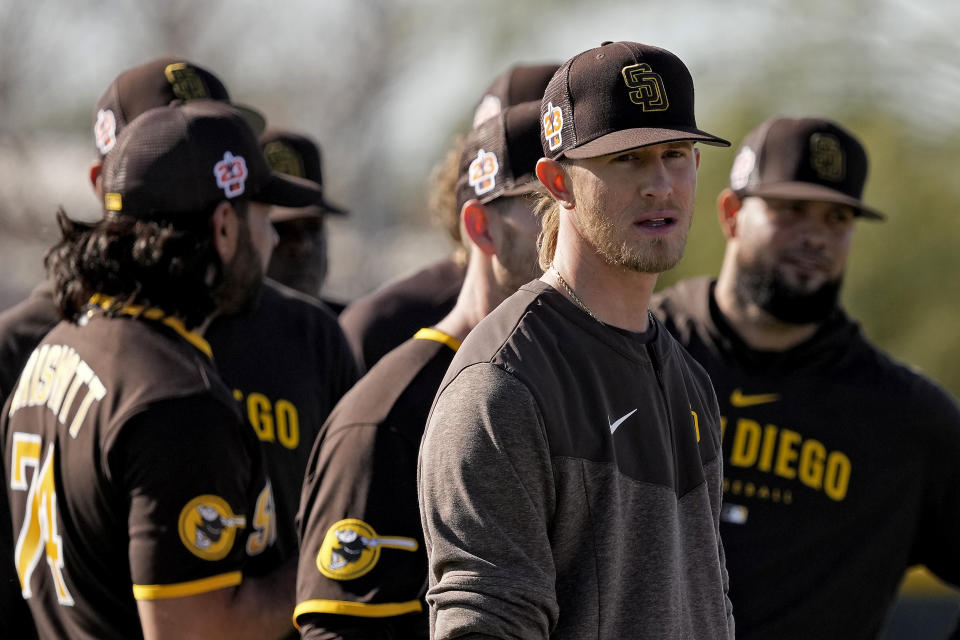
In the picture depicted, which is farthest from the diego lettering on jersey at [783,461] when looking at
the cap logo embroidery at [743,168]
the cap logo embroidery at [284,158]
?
the cap logo embroidery at [284,158]

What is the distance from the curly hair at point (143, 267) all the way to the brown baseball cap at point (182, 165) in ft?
0.14

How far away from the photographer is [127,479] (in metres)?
3.18

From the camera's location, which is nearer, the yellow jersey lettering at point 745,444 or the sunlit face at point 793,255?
the yellow jersey lettering at point 745,444

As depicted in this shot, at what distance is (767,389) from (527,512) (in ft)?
8.16

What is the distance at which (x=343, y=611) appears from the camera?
122 inches

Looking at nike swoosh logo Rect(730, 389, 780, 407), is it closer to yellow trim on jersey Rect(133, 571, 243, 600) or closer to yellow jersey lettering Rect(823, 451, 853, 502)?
yellow jersey lettering Rect(823, 451, 853, 502)

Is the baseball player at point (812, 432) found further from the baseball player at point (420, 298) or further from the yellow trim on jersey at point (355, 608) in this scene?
the yellow trim on jersey at point (355, 608)

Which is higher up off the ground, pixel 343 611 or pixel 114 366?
pixel 114 366

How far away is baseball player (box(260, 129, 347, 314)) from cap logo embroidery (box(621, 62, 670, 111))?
3250 mm

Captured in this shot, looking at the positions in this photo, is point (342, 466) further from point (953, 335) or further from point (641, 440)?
point (953, 335)

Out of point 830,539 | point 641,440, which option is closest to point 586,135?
point 641,440

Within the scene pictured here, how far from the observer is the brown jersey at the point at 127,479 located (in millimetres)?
3164

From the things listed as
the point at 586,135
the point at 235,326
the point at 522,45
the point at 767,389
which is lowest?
the point at 767,389

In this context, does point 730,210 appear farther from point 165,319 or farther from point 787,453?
point 165,319
